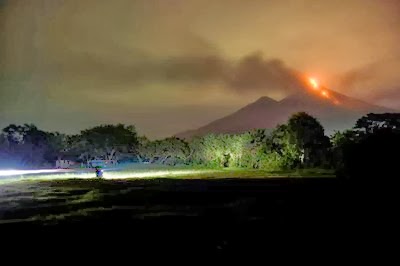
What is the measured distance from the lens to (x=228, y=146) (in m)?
61.1

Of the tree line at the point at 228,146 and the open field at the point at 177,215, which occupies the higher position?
the tree line at the point at 228,146

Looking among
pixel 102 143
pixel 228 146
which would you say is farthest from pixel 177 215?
pixel 102 143

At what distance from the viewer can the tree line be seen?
1269 inches

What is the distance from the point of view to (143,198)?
22.6m

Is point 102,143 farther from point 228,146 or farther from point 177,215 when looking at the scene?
point 177,215

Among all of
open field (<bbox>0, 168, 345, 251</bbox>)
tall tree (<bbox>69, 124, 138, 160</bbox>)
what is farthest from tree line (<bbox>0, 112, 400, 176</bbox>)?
open field (<bbox>0, 168, 345, 251</bbox>)

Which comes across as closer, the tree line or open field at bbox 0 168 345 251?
open field at bbox 0 168 345 251

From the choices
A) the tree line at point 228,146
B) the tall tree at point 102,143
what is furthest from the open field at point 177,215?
the tall tree at point 102,143

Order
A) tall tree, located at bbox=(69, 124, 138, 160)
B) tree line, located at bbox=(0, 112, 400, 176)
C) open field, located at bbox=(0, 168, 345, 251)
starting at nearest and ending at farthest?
open field, located at bbox=(0, 168, 345, 251)
tree line, located at bbox=(0, 112, 400, 176)
tall tree, located at bbox=(69, 124, 138, 160)

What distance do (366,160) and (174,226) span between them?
39.4ft

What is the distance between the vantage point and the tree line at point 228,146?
32244 mm

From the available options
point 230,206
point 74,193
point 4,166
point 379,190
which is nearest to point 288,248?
point 230,206

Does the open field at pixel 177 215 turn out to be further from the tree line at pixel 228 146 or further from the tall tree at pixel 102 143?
the tall tree at pixel 102 143

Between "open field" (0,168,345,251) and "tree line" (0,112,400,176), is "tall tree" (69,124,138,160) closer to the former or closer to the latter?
"tree line" (0,112,400,176)
